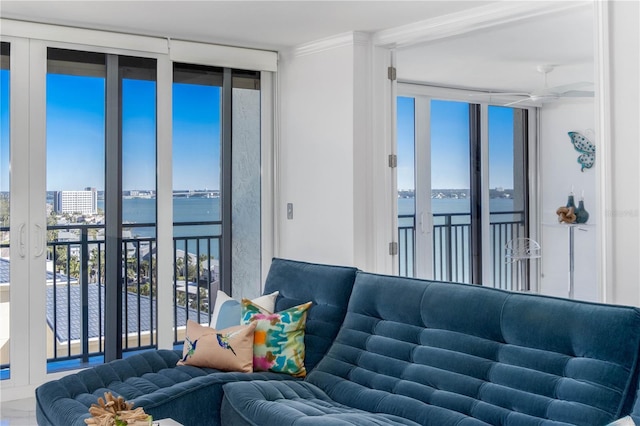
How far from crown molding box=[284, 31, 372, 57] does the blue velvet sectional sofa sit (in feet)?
5.87

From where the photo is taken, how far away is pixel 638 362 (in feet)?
7.32

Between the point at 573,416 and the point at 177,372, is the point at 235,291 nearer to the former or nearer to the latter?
the point at 177,372

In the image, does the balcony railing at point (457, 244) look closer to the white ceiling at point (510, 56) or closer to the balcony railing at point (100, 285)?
the white ceiling at point (510, 56)

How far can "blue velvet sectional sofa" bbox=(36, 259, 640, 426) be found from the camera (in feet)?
7.55

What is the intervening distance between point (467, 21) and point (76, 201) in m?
2.84

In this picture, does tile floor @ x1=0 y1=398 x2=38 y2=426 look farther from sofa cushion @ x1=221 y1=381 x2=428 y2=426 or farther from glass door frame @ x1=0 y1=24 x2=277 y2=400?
sofa cushion @ x1=221 y1=381 x2=428 y2=426

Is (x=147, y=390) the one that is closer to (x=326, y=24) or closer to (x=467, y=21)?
(x=326, y=24)

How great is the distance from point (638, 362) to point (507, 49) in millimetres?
3553

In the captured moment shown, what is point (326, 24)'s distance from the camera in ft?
14.4

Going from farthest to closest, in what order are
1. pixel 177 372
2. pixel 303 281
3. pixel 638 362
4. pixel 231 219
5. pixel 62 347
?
pixel 231 219 < pixel 62 347 < pixel 303 281 < pixel 177 372 < pixel 638 362

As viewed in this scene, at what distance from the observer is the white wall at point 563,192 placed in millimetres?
7207

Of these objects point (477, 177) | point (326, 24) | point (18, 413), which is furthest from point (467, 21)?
point (18, 413)

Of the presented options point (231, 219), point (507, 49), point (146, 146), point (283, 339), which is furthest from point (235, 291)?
point (507, 49)

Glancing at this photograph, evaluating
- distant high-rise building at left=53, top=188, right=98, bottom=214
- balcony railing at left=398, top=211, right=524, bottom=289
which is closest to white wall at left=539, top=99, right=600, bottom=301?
balcony railing at left=398, top=211, right=524, bottom=289
